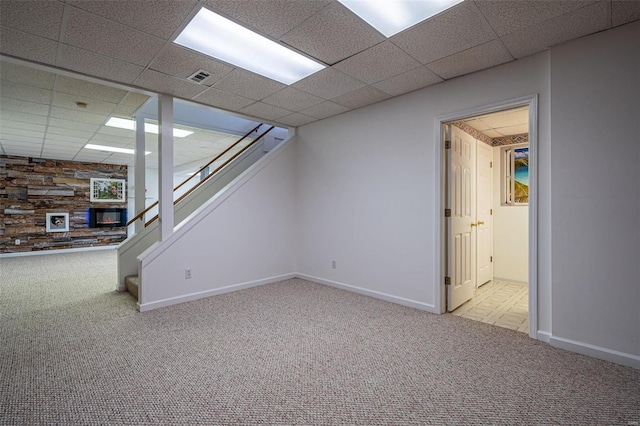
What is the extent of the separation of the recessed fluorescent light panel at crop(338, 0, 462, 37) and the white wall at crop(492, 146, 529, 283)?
366cm

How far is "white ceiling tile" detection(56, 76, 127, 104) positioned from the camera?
3.47 metres

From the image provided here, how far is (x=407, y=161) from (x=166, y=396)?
10.4 ft

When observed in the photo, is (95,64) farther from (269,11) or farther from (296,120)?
(296,120)

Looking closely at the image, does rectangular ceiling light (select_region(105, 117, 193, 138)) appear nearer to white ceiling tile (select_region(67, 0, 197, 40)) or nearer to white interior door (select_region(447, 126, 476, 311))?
white ceiling tile (select_region(67, 0, 197, 40))

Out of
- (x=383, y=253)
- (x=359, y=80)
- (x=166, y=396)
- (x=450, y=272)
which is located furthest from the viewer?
(x=383, y=253)

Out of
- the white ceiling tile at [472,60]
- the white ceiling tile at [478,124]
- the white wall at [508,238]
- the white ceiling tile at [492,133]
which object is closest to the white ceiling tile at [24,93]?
the white ceiling tile at [472,60]

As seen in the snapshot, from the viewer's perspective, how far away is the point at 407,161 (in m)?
3.69

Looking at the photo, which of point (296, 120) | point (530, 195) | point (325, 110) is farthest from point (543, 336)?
point (296, 120)

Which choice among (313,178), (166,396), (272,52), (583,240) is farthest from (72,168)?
(583,240)

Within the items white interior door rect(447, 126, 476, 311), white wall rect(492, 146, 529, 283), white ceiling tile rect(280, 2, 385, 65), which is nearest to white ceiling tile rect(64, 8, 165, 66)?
white ceiling tile rect(280, 2, 385, 65)

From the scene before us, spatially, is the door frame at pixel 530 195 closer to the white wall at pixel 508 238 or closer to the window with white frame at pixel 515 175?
the white wall at pixel 508 238

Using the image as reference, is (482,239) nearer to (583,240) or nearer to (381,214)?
(381,214)

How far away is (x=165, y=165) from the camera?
372 cm

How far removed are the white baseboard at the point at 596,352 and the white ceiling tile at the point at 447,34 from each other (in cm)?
255
